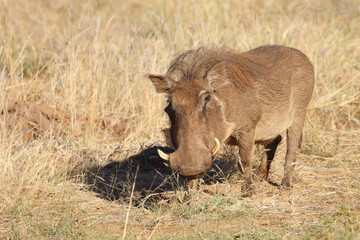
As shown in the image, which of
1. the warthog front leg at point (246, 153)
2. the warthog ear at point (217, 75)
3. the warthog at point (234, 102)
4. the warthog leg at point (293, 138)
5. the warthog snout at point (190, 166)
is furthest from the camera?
the warthog leg at point (293, 138)

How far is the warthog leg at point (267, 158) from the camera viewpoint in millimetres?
4774

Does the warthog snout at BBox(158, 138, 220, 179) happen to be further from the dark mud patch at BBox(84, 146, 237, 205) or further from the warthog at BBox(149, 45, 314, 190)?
the dark mud patch at BBox(84, 146, 237, 205)

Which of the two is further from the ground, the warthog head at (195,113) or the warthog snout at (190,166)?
the warthog head at (195,113)

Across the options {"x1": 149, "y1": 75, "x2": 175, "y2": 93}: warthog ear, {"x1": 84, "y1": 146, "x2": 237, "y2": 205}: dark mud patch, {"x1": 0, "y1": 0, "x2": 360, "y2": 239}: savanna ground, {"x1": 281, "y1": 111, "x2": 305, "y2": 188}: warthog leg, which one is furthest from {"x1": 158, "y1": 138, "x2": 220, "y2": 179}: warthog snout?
{"x1": 281, "y1": 111, "x2": 305, "y2": 188}: warthog leg

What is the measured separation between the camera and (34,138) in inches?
209

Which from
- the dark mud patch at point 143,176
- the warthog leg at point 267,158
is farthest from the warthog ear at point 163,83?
the warthog leg at point 267,158

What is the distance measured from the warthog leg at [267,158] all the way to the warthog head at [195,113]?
3.53 feet

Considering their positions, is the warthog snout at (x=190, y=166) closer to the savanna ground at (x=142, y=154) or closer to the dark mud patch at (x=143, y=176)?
the savanna ground at (x=142, y=154)

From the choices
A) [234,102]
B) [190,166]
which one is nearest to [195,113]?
[190,166]

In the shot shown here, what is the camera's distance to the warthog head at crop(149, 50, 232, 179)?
334 cm

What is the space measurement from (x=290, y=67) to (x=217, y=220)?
1716mm

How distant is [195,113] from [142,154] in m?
1.83

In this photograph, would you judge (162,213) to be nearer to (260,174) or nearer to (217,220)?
(217,220)

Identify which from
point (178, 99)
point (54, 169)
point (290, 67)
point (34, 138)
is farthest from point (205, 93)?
point (34, 138)
